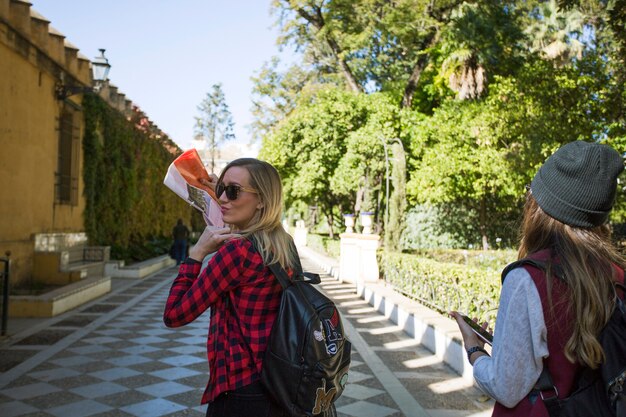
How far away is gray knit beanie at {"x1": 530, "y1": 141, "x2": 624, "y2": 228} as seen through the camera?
166 cm

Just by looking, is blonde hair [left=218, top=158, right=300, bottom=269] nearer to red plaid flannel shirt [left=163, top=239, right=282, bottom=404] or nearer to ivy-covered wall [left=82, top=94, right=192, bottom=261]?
red plaid flannel shirt [left=163, top=239, right=282, bottom=404]

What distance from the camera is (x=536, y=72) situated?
17.0 meters

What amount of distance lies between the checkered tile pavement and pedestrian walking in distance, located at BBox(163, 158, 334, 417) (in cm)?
300

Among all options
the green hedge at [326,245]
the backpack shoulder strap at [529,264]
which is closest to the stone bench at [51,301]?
the backpack shoulder strap at [529,264]

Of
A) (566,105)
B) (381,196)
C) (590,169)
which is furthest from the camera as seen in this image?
(381,196)

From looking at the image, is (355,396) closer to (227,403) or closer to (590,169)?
(227,403)

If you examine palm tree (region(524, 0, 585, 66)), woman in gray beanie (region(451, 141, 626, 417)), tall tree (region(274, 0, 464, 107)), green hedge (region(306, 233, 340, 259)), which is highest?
palm tree (region(524, 0, 585, 66))

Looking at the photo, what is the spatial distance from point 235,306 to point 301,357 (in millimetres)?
328

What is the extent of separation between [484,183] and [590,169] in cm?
1878

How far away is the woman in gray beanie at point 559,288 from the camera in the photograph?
5.11 feet

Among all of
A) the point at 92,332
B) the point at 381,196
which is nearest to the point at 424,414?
the point at 92,332

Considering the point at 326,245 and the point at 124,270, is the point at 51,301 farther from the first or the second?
the point at 326,245

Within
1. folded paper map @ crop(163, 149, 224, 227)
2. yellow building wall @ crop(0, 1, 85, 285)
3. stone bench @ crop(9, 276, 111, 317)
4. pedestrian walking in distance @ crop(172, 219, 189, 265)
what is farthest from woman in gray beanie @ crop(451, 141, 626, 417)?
pedestrian walking in distance @ crop(172, 219, 189, 265)

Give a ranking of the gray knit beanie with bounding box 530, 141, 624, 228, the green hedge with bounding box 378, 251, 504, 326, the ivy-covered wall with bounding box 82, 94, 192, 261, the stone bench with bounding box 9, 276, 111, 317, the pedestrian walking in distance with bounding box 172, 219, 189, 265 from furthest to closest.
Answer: the pedestrian walking in distance with bounding box 172, 219, 189, 265
the ivy-covered wall with bounding box 82, 94, 192, 261
the stone bench with bounding box 9, 276, 111, 317
the green hedge with bounding box 378, 251, 504, 326
the gray knit beanie with bounding box 530, 141, 624, 228
